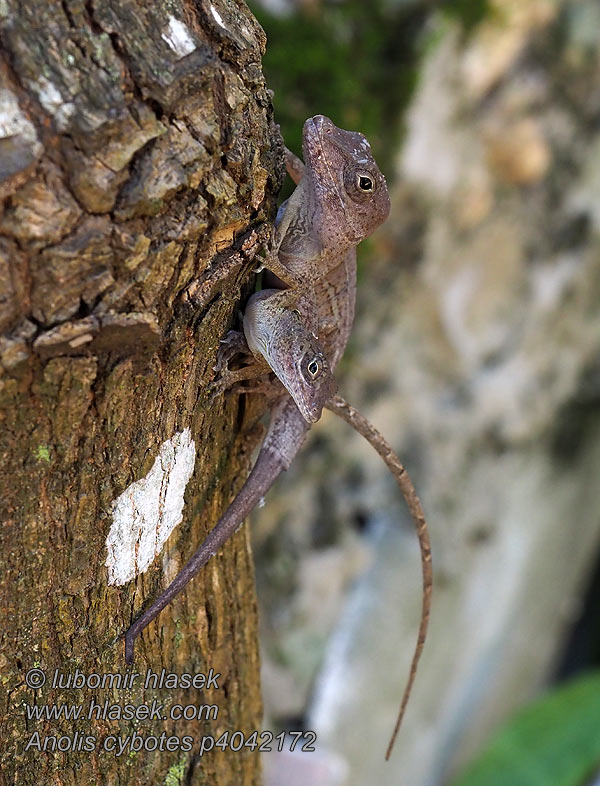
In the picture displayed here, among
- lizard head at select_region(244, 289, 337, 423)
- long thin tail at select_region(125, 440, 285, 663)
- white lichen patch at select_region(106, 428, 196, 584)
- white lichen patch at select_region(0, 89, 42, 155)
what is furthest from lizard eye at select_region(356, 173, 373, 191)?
white lichen patch at select_region(0, 89, 42, 155)

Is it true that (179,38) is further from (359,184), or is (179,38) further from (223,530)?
(223,530)

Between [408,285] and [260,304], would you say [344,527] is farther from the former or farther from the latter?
[260,304]

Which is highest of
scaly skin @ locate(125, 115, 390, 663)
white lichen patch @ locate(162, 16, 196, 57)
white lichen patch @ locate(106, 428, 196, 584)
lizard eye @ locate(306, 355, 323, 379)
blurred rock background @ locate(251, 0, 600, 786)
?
blurred rock background @ locate(251, 0, 600, 786)

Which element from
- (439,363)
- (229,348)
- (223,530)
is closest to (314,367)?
(229,348)

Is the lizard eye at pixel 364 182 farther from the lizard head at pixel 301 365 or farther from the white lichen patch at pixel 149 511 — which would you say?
the white lichen patch at pixel 149 511

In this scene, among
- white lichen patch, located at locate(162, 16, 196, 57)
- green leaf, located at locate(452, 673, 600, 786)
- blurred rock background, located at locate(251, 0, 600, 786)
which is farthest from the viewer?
green leaf, located at locate(452, 673, 600, 786)

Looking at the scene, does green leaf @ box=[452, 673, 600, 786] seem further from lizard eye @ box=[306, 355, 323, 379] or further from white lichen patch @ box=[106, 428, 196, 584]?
white lichen patch @ box=[106, 428, 196, 584]
